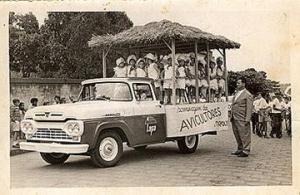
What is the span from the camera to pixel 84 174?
3459 mm

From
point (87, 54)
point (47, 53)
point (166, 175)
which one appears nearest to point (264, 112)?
point (166, 175)

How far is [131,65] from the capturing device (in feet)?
13.0

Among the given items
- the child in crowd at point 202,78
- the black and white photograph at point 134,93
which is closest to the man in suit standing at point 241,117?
the black and white photograph at point 134,93

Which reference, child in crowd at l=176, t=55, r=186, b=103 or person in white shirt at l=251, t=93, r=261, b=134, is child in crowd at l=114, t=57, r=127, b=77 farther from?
person in white shirt at l=251, t=93, r=261, b=134

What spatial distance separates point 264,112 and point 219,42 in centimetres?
88

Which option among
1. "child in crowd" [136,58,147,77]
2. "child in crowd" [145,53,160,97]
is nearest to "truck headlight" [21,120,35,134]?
"child in crowd" [136,58,147,77]

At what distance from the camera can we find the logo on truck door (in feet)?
12.7

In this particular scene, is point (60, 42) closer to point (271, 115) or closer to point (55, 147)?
point (55, 147)

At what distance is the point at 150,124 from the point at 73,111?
628 millimetres

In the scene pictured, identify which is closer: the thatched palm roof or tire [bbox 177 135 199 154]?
the thatched palm roof

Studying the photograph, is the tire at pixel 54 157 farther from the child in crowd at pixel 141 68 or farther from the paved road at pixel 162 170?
the child in crowd at pixel 141 68

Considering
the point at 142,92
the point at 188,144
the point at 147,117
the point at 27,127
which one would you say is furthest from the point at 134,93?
the point at 27,127

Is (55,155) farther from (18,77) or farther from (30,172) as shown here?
(18,77)

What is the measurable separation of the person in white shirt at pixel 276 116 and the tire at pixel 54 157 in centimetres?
143
